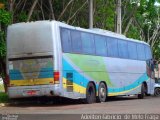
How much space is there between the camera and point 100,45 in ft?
88.5

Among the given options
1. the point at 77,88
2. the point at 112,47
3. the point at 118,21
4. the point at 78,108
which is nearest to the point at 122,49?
the point at 112,47

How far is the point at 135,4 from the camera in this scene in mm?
46188

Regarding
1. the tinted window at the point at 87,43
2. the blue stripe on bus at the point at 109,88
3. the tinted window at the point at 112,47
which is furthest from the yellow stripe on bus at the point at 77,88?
the tinted window at the point at 112,47

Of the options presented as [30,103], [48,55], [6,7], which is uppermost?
[6,7]

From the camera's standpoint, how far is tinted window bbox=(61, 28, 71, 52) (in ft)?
76.5

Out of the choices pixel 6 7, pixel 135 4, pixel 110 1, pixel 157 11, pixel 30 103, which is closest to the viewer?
pixel 30 103

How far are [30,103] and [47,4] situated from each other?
36.9ft

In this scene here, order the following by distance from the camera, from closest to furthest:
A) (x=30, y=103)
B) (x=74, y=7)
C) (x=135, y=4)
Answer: (x=30, y=103)
(x=74, y=7)
(x=135, y=4)

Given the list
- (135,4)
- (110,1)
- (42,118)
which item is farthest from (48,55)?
(135,4)

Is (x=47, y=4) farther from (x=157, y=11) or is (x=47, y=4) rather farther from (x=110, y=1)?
(x=157, y=11)

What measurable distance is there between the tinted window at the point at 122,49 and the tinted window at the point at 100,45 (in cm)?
210

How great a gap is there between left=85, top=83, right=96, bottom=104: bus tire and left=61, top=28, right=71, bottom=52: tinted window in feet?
8.91

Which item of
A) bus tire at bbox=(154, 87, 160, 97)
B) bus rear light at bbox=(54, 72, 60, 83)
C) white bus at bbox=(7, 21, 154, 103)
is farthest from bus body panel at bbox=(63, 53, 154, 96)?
bus tire at bbox=(154, 87, 160, 97)

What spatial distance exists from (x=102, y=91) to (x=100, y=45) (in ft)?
7.84
